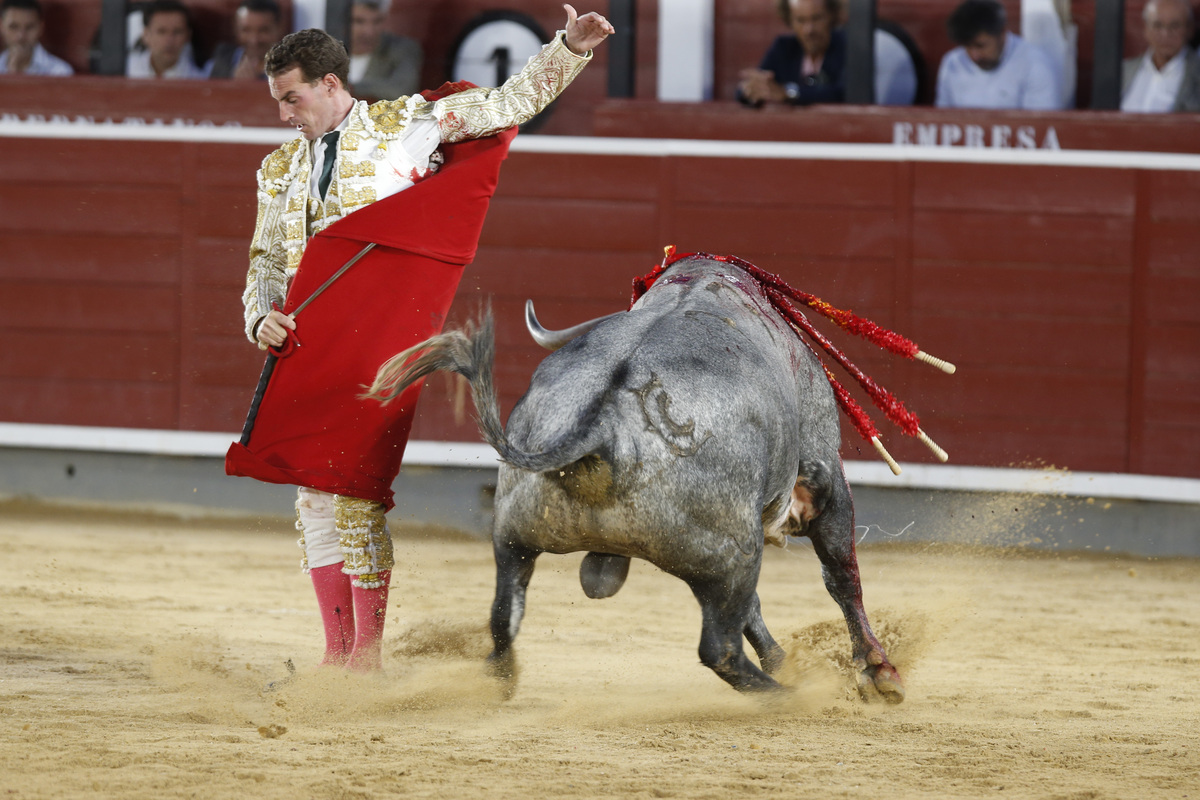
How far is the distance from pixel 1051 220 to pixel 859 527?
1495 millimetres

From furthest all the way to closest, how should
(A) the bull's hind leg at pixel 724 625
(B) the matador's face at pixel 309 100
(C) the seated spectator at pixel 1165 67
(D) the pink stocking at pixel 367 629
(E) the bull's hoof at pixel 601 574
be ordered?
(C) the seated spectator at pixel 1165 67, (D) the pink stocking at pixel 367 629, (B) the matador's face at pixel 309 100, (E) the bull's hoof at pixel 601 574, (A) the bull's hind leg at pixel 724 625

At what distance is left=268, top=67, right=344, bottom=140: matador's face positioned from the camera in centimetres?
279

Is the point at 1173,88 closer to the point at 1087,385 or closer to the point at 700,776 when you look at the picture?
the point at 1087,385

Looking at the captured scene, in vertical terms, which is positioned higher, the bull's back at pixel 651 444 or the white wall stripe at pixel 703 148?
the white wall stripe at pixel 703 148

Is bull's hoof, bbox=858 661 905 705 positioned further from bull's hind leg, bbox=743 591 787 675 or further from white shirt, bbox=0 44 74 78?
white shirt, bbox=0 44 74 78

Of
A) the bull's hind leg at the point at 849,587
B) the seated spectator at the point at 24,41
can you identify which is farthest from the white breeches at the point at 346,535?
the seated spectator at the point at 24,41

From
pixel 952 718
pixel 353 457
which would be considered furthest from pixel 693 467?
pixel 952 718

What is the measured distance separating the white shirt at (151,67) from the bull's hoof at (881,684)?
4659 mm

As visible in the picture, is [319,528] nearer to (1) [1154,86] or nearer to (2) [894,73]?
(2) [894,73]

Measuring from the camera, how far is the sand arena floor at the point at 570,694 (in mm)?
2320

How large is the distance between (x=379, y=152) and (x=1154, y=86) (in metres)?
4.06

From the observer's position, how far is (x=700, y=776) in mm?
2344

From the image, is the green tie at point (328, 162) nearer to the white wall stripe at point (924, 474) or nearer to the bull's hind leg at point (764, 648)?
the bull's hind leg at point (764, 648)

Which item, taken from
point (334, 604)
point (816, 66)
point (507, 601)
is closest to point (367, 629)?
point (334, 604)
